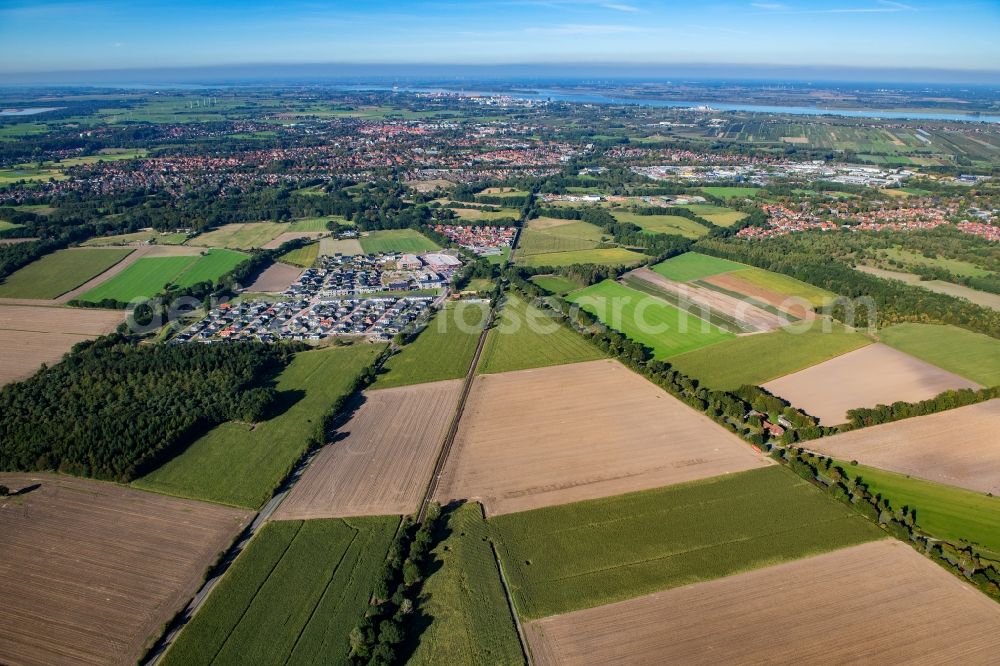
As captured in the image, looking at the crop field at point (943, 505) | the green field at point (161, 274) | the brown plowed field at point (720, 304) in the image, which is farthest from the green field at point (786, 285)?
the green field at point (161, 274)

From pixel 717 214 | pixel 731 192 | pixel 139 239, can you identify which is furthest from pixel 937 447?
pixel 139 239

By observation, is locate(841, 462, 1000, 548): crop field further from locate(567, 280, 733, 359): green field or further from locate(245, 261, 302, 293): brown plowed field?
locate(245, 261, 302, 293): brown plowed field

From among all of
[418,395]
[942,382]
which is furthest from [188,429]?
[942,382]

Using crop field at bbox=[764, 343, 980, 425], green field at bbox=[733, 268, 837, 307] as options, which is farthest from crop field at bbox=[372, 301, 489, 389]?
green field at bbox=[733, 268, 837, 307]

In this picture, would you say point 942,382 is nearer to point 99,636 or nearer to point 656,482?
point 656,482

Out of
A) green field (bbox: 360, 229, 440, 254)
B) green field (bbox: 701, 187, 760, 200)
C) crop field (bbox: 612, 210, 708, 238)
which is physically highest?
green field (bbox: 701, 187, 760, 200)

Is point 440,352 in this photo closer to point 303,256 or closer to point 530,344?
point 530,344

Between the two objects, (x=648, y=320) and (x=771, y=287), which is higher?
(x=771, y=287)
